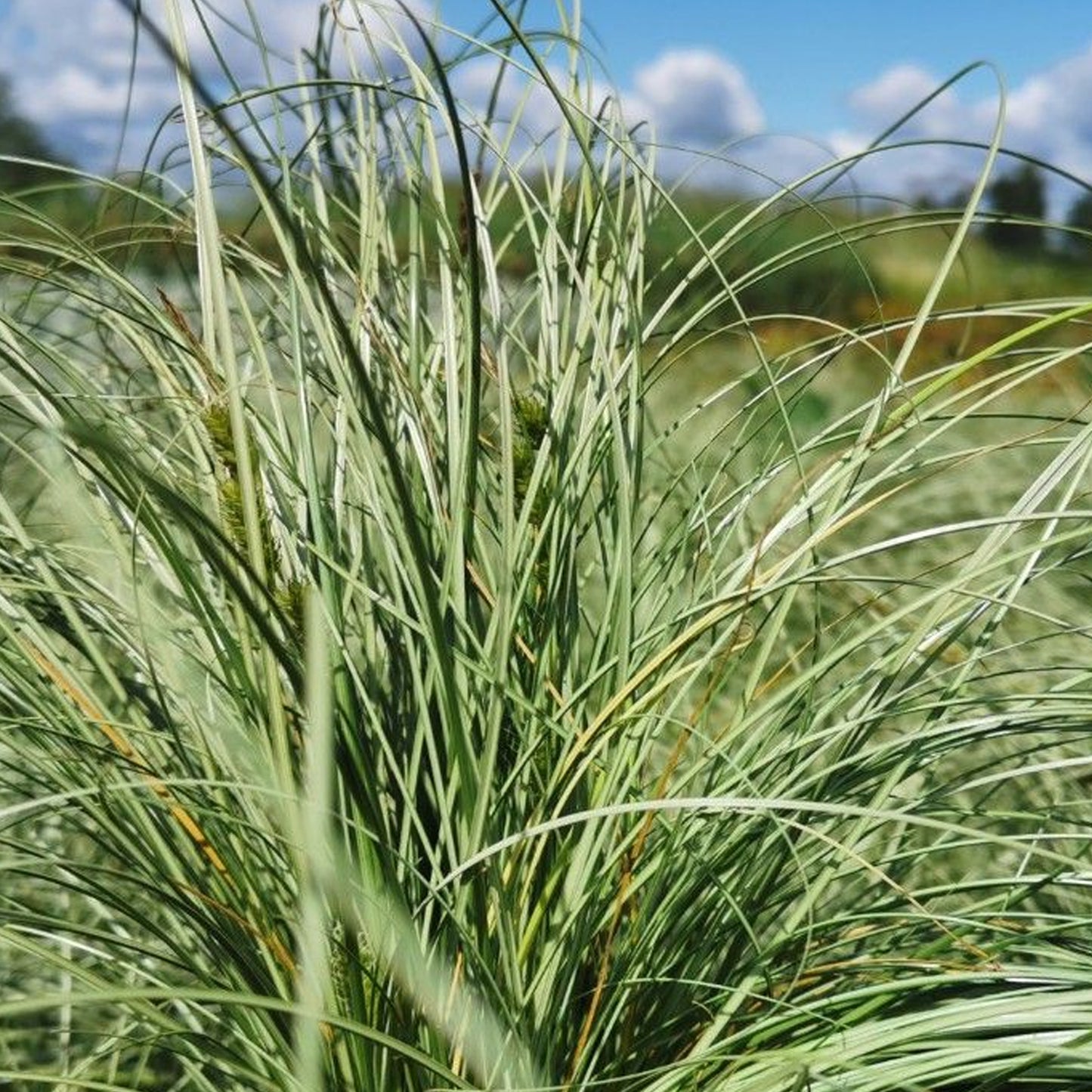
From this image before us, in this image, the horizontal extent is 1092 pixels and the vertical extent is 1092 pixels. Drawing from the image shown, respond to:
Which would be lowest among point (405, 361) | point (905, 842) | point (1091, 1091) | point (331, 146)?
point (1091, 1091)

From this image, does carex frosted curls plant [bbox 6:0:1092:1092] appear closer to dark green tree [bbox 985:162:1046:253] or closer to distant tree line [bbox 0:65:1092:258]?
distant tree line [bbox 0:65:1092:258]

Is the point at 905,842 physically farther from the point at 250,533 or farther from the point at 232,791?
the point at 250,533

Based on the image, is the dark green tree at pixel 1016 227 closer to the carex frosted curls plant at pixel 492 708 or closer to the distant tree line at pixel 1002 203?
the distant tree line at pixel 1002 203

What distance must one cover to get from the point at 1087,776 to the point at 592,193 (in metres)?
0.88

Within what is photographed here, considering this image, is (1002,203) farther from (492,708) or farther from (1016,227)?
(492,708)

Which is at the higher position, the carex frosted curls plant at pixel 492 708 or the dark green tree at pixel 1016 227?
the dark green tree at pixel 1016 227

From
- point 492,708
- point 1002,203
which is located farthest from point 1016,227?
point 492,708

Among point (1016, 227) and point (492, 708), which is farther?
point (1016, 227)

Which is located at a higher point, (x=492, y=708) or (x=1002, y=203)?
(x=1002, y=203)

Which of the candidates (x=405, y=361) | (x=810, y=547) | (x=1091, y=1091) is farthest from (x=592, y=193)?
(x=1091, y=1091)

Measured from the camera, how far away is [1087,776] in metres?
1.50

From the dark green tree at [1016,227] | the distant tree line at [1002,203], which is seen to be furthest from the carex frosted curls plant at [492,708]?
the dark green tree at [1016,227]

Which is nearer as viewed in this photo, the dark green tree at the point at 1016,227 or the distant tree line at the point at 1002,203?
the distant tree line at the point at 1002,203

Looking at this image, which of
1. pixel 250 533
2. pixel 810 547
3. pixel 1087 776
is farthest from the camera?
pixel 1087 776
